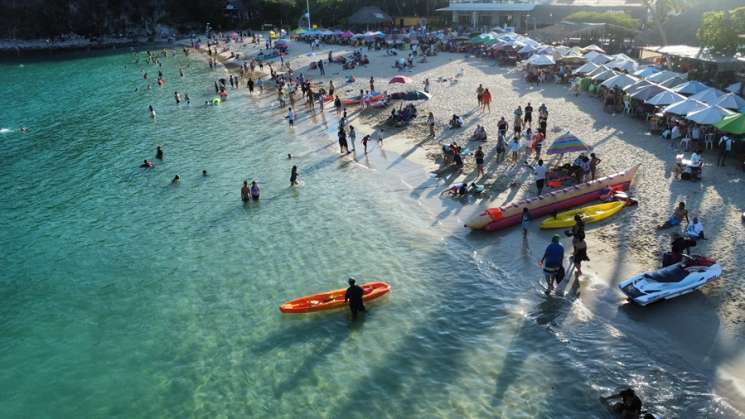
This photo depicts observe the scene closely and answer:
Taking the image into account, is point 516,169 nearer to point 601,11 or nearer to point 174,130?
point 174,130

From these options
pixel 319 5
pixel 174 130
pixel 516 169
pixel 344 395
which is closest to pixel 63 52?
pixel 319 5

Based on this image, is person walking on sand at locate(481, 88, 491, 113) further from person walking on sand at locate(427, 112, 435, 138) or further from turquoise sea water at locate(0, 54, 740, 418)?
turquoise sea water at locate(0, 54, 740, 418)

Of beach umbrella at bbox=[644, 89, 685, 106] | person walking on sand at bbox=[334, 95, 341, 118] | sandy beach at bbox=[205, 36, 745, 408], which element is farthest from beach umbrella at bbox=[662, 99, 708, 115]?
person walking on sand at bbox=[334, 95, 341, 118]

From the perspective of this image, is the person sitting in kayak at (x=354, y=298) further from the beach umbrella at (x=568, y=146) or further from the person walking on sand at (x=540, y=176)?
the beach umbrella at (x=568, y=146)

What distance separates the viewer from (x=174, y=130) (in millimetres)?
33594

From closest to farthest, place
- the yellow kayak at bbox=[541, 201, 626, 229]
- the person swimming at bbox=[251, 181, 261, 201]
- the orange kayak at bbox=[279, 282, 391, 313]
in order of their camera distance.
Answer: the orange kayak at bbox=[279, 282, 391, 313]
the yellow kayak at bbox=[541, 201, 626, 229]
the person swimming at bbox=[251, 181, 261, 201]

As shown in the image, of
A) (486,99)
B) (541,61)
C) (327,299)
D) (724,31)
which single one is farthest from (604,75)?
(327,299)

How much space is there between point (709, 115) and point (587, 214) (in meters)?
7.52

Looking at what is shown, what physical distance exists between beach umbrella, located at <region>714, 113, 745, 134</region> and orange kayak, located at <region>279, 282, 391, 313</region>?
529 inches

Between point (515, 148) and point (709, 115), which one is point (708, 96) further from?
point (515, 148)

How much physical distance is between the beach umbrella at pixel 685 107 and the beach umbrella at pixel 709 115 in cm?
68

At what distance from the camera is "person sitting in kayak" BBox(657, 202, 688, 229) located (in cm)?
1504

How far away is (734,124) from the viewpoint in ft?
60.2

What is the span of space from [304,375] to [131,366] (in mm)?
4231
